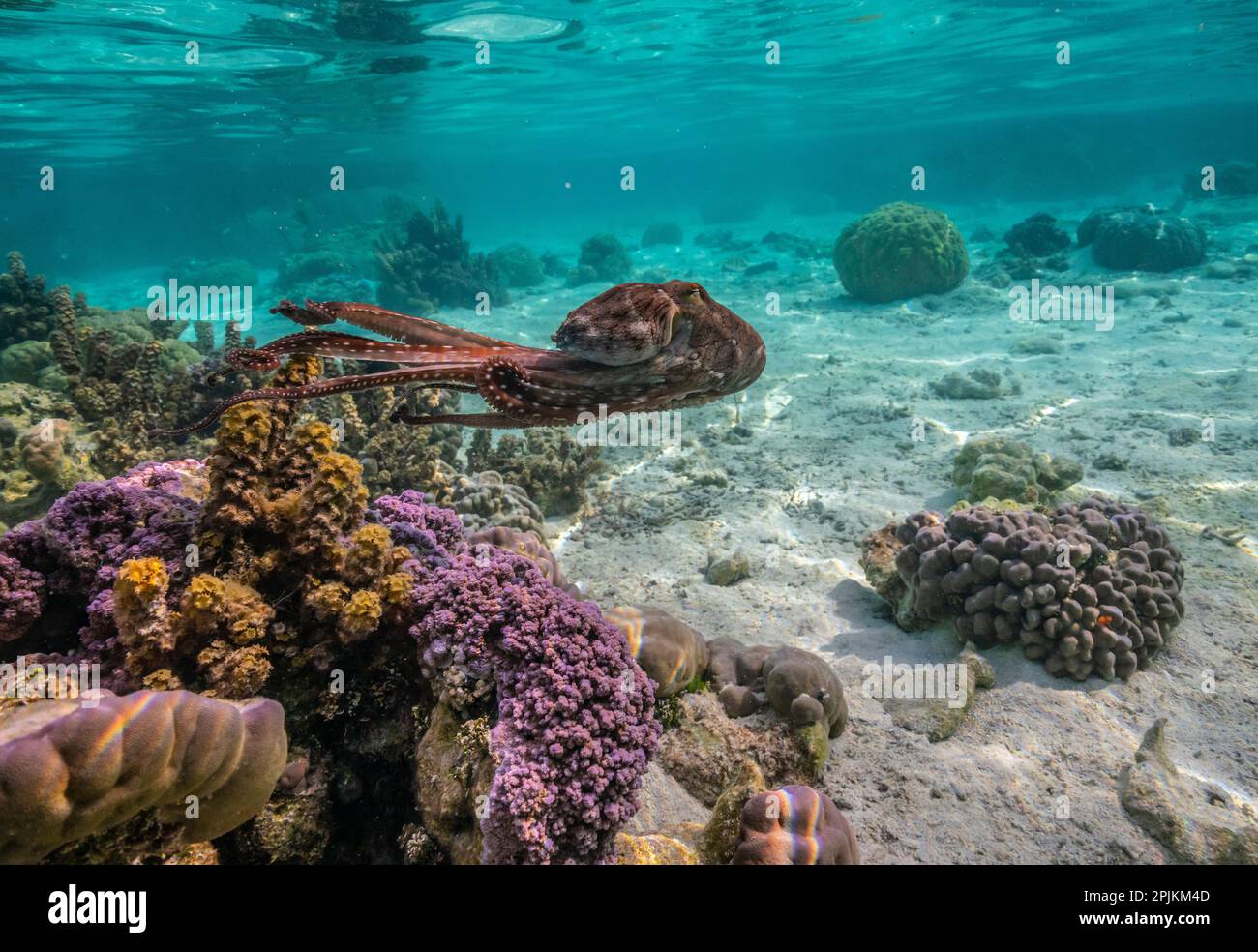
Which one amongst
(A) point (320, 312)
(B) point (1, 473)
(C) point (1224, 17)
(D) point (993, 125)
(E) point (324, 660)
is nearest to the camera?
(A) point (320, 312)

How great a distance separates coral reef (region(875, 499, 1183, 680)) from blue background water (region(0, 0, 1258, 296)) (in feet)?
85.3

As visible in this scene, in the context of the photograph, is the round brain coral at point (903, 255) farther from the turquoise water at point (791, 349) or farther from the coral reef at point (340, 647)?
the coral reef at point (340, 647)

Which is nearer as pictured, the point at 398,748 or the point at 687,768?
the point at 398,748

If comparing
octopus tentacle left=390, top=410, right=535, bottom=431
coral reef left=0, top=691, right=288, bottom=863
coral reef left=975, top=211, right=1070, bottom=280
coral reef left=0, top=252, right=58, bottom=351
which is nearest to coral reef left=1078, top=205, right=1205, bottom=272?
coral reef left=975, top=211, right=1070, bottom=280

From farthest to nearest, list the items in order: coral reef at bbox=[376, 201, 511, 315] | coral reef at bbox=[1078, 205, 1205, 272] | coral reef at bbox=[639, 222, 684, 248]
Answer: coral reef at bbox=[639, 222, 684, 248], coral reef at bbox=[376, 201, 511, 315], coral reef at bbox=[1078, 205, 1205, 272]

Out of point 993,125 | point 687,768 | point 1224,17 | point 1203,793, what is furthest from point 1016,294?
point 993,125

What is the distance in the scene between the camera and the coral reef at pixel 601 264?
2791 centimetres

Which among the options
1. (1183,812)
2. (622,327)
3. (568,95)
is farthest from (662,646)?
(568,95)

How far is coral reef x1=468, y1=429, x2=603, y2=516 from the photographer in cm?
834

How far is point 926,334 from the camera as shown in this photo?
16.1 m

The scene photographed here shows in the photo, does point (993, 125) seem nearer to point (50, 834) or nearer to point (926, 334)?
point (926, 334)

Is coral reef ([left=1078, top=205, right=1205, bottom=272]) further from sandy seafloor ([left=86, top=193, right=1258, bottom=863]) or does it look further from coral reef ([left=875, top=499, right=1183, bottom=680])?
coral reef ([left=875, top=499, right=1183, bottom=680])

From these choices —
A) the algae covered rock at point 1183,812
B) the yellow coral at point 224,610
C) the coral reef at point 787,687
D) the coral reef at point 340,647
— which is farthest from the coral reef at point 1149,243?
the yellow coral at point 224,610
